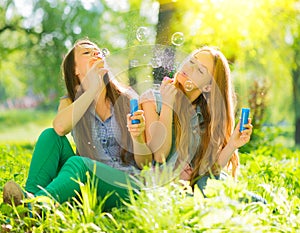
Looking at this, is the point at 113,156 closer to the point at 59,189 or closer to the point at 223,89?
the point at 59,189

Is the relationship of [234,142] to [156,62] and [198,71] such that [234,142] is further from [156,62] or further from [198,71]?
[156,62]

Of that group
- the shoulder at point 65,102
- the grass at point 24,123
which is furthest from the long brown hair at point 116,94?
the grass at point 24,123

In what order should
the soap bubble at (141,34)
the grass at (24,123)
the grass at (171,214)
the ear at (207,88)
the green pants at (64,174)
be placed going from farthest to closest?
the grass at (24,123), the soap bubble at (141,34), the ear at (207,88), the green pants at (64,174), the grass at (171,214)

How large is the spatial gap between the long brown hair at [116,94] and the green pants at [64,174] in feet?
0.62

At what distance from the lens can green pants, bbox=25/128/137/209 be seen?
2.48 metres

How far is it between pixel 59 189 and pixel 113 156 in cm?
43

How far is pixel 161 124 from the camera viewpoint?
8.89 feet

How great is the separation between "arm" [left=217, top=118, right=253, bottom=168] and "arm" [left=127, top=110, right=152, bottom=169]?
36 centimetres

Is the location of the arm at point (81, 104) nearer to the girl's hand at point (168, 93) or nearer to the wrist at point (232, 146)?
the girl's hand at point (168, 93)

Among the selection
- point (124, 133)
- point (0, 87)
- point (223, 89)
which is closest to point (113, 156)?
point (124, 133)

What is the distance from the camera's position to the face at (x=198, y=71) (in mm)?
2762

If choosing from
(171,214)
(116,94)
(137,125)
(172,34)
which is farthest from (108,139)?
(172,34)

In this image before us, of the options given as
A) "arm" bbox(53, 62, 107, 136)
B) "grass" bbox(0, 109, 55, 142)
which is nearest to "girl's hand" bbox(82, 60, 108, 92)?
"arm" bbox(53, 62, 107, 136)

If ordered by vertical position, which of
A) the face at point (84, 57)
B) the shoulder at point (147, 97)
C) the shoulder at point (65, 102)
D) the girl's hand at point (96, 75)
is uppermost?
the face at point (84, 57)
